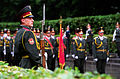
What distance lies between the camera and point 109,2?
24.7 m

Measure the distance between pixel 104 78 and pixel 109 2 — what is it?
Answer: 76.7 ft

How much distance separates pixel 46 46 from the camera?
12.3 metres

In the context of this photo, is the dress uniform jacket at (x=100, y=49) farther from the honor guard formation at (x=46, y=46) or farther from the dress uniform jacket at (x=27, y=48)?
the dress uniform jacket at (x=27, y=48)

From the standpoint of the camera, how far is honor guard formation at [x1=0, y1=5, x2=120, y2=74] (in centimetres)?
493

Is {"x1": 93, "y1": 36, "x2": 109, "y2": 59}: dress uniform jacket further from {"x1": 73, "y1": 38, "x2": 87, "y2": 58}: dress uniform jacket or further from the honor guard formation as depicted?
{"x1": 73, "y1": 38, "x2": 87, "y2": 58}: dress uniform jacket

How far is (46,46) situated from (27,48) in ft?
24.3

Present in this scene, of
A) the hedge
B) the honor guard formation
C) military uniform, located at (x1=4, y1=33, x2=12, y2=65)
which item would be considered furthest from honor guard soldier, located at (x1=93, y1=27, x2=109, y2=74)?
military uniform, located at (x1=4, y1=33, x2=12, y2=65)

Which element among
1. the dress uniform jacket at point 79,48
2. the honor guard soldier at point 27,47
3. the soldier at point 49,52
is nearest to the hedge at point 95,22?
the soldier at point 49,52

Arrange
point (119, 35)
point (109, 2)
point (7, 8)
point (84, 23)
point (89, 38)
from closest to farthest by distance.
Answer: point (119, 35) < point (89, 38) < point (84, 23) < point (109, 2) < point (7, 8)

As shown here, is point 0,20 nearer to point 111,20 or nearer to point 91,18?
point 91,18

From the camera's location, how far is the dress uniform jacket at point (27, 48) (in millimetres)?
4891

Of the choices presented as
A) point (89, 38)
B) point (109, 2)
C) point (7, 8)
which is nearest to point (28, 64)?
point (89, 38)

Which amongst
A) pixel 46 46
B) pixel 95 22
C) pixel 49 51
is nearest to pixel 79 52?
pixel 49 51

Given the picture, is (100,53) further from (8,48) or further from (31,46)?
(8,48)
